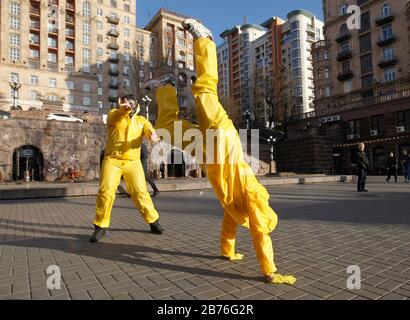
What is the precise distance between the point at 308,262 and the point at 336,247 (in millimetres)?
824

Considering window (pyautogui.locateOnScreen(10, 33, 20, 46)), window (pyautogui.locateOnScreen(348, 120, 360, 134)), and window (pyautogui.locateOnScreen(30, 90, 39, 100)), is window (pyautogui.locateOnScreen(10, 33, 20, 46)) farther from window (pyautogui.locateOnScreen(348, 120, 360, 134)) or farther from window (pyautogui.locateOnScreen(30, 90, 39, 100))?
window (pyautogui.locateOnScreen(348, 120, 360, 134))

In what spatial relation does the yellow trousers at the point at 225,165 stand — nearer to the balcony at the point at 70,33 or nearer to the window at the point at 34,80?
the window at the point at 34,80

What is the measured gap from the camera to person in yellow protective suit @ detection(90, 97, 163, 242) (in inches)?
182

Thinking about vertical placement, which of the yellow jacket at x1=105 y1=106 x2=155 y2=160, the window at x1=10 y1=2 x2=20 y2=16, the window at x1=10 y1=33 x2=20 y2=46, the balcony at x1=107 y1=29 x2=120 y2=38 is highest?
the balcony at x1=107 y1=29 x2=120 y2=38

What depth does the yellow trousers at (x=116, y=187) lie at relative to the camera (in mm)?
4605

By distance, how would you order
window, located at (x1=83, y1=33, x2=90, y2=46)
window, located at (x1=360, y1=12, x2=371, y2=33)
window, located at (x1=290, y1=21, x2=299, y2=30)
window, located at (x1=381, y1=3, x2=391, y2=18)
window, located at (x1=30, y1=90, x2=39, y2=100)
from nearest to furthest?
1. window, located at (x1=381, y1=3, x2=391, y2=18)
2. window, located at (x1=360, y1=12, x2=371, y2=33)
3. window, located at (x1=30, y1=90, x2=39, y2=100)
4. window, located at (x1=83, y1=33, x2=90, y2=46)
5. window, located at (x1=290, y1=21, x2=299, y2=30)

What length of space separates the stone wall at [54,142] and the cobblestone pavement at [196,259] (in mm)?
15971

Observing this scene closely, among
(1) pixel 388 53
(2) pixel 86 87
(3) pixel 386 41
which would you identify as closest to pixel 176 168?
(1) pixel 388 53

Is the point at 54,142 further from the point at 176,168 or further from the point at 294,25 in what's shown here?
the point at 294,25

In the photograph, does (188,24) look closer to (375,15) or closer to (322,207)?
(322,207)

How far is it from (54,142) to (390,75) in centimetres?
3803

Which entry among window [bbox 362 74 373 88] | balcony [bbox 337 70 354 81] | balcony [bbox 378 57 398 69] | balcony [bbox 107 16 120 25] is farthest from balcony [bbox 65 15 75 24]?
balcony [bbox 378 57 398 69]

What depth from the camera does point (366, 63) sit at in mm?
43781
